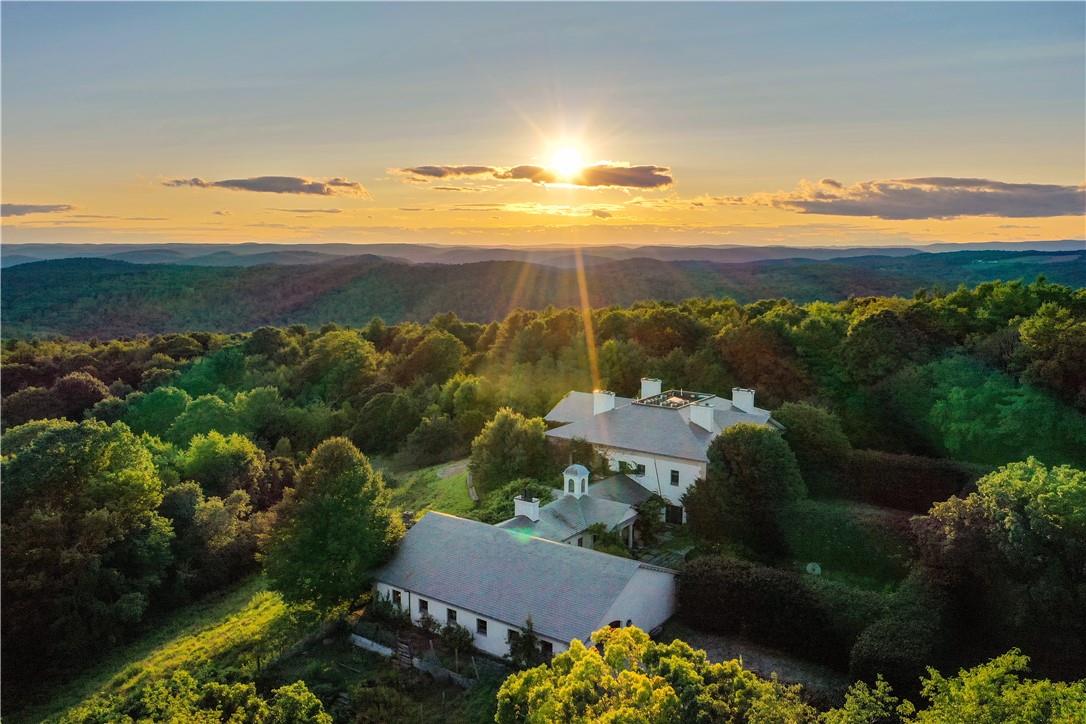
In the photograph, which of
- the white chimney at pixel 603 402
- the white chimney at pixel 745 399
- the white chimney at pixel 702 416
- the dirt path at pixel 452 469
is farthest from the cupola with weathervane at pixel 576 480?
the dirt path at pixel 452 469

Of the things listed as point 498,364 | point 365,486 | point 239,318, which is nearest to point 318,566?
point 365,486

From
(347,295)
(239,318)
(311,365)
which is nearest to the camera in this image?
(311,365)

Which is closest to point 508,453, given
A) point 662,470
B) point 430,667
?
point 662,470

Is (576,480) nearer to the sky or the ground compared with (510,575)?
nearer to the sky

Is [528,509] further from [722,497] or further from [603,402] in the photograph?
[603,402]

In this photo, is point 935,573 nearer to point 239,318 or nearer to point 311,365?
point 311,365

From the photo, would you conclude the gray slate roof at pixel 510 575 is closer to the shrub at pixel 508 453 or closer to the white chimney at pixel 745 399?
the shrub at pixel 508 453
